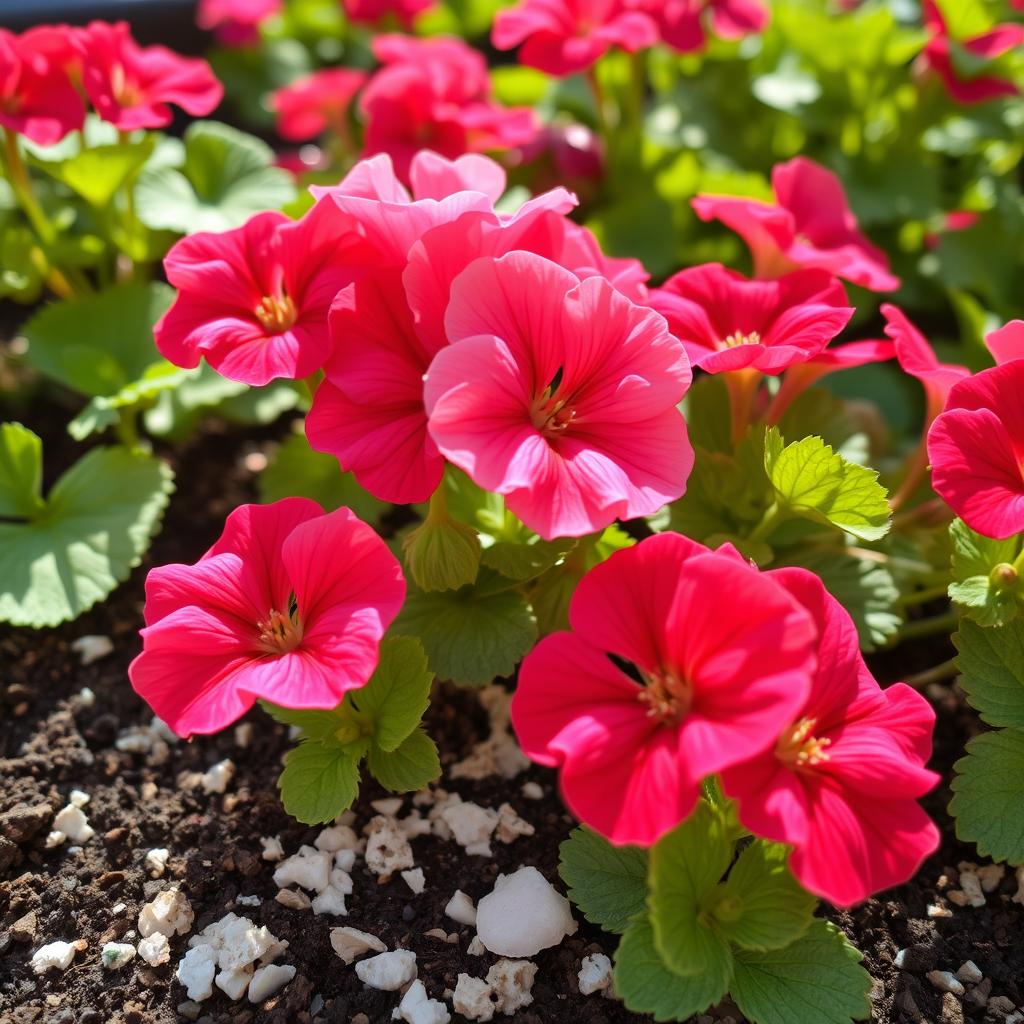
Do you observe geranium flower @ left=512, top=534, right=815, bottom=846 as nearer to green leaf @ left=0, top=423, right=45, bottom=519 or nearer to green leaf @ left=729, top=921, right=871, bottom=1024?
green leaf @ left=729, top=921, right=871, bottom=1024

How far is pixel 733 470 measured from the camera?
1.39 metres

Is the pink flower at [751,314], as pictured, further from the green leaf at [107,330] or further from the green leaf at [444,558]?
the green leaf at [107,330]

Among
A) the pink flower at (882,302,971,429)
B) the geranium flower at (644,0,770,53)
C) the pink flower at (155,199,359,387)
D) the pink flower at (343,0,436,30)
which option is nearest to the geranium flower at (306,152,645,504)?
the pink flower at (155,199,359,387)

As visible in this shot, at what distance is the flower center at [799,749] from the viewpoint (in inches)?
40.2

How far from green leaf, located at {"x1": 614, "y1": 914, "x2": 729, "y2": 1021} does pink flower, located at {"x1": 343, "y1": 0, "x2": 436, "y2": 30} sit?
213cm

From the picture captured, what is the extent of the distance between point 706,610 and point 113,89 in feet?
4.16

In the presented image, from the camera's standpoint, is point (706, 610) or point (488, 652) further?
point (488, 652)

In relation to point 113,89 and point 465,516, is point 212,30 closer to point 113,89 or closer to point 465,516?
point 113,89

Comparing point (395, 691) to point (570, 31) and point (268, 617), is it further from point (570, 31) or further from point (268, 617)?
point (570, 31)

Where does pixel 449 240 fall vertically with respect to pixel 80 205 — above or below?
above

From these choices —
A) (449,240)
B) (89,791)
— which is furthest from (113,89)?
(89,791)

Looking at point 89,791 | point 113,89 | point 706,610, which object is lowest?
point 89,791

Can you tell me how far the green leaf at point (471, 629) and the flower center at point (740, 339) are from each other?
1.35 ft

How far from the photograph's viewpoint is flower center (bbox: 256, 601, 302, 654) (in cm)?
111
